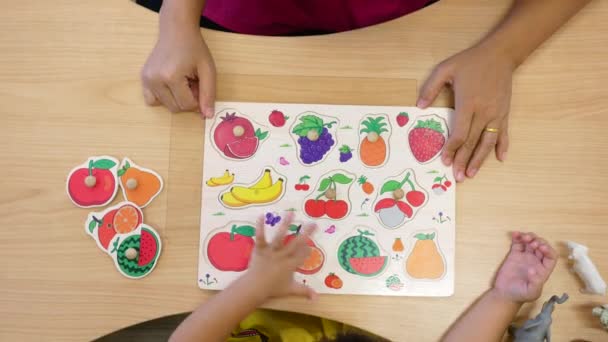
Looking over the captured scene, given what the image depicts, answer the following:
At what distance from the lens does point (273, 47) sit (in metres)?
0.68

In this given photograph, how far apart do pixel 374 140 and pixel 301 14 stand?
11.6 inches

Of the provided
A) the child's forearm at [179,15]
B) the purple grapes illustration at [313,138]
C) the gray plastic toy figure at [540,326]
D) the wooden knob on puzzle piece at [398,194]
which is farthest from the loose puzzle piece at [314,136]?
the gray plastic toy figure at [540,326]

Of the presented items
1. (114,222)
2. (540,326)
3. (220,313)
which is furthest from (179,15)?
(540,326)

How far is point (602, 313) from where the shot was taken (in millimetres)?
605

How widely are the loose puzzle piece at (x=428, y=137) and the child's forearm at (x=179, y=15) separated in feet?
1.12

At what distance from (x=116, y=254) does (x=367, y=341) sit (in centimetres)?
34

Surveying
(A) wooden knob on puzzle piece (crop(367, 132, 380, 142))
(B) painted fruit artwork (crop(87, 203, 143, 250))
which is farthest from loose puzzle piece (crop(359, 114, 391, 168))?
(B) painted fruit artwork (crop(87, 203, 143, 250))

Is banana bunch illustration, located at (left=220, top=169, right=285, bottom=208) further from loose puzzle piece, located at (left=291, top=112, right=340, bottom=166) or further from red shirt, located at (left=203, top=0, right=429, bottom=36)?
red shirt, located at (left=203, top=0, right=429, bottom=36)

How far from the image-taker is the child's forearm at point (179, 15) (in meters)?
0.67

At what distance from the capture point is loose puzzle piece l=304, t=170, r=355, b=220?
25.5 inches

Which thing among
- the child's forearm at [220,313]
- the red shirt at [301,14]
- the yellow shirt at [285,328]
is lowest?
the yellow shirt at [285,328]

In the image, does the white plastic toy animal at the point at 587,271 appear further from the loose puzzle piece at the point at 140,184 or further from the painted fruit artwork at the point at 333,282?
the loose puzzle piece at the point at 140,184

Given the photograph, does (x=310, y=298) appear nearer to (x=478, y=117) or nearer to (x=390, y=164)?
(x=390, y=164)

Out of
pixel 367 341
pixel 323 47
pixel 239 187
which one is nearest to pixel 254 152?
pixel 239 187
